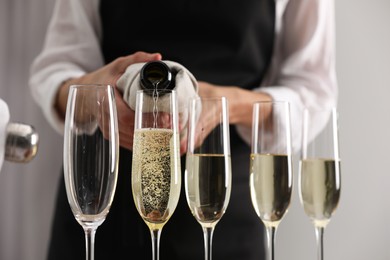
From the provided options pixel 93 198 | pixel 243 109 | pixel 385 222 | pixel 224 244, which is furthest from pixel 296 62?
pixel 93 198

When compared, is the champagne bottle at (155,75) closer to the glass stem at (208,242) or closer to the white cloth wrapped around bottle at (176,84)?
the white cloth wrapped around bottle at (176,84)

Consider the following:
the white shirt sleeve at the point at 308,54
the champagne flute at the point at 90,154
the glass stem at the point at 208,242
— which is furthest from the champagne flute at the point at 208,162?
the white shirt sleeve at the point at 308,54

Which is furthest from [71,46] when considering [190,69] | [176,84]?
[176,84]

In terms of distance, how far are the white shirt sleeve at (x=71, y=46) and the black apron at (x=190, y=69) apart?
0.09ft

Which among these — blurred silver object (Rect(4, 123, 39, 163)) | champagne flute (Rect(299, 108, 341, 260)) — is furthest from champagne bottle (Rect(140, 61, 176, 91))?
champagne flute (Rect(299, 108, 341, 260))

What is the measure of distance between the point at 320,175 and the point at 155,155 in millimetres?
346

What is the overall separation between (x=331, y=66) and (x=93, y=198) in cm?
86

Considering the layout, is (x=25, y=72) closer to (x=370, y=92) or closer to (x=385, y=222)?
(x=370, y=92)

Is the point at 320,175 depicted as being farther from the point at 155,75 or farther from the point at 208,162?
the point at 155,75

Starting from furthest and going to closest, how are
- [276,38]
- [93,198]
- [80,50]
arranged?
1. [276,38]
2. [80,50]
3. [93,198]

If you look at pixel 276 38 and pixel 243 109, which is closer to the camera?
pixel 243 109

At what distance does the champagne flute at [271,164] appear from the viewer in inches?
31.6

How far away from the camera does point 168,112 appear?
0.67 meters

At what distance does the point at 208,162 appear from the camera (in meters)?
0.73
